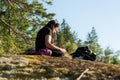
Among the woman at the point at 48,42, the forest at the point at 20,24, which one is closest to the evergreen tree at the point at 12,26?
the forest at the point at 20,24

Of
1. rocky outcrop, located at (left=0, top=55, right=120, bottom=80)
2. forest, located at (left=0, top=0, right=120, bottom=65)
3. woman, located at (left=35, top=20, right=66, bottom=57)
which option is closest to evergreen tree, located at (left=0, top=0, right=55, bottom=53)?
forest, located at (left=0, top=0, right=120, bottom=65)

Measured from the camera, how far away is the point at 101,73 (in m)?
6.92

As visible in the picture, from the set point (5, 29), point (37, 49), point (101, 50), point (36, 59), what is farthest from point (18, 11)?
point (101, 50)

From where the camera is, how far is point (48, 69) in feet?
22.3

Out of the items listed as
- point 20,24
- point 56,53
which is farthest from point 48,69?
point 20,24

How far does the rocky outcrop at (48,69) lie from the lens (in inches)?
253

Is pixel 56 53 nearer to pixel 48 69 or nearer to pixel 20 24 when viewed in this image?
pixel 48 69

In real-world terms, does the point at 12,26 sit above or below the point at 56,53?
above

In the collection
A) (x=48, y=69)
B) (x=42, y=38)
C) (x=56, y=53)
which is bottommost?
(x=48, y=69)

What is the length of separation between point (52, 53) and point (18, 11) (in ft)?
38.1

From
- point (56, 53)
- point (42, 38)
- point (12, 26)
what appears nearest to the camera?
point (56, 53)

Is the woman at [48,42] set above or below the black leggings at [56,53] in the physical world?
above

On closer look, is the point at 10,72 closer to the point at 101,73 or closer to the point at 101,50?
the point at 101,73

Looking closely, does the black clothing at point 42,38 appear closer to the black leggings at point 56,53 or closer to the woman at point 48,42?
the woman at point 48,42
